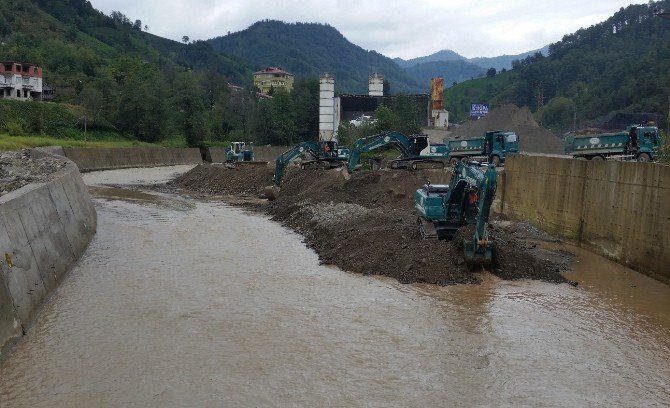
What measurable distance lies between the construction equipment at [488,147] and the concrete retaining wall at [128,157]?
122ft

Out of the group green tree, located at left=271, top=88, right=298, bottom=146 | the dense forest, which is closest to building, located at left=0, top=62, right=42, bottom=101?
the dense forest

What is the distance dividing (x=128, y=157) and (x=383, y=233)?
55679 millimetres

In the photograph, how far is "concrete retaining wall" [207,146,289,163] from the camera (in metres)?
78.8

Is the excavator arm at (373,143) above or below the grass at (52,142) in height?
above

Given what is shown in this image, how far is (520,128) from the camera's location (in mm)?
53250

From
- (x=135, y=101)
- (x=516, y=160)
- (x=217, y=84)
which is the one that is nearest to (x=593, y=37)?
(x=217, y=84)

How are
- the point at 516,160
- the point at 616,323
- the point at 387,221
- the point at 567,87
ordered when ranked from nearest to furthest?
the point at 616,323 < the point at 387,221 < the point at 516,160 < the point at 567,87

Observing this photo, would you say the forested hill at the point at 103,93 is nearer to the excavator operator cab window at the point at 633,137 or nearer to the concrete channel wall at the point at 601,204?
the concrete channel wall at the point at 601,204

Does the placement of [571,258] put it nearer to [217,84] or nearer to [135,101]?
[135,101]

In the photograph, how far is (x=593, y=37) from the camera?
136125 mm

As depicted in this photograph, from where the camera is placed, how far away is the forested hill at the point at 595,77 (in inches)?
3228

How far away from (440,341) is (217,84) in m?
130

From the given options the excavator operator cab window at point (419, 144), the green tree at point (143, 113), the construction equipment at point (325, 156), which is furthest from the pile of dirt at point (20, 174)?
the green tree at point (143, 113)

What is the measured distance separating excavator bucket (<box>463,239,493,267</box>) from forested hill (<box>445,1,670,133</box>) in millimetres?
65533
